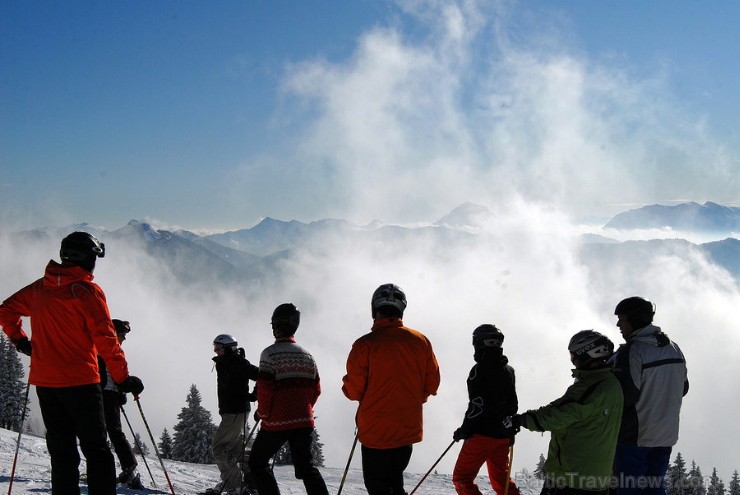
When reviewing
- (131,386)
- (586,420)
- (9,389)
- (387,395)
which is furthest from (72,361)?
(9,389)

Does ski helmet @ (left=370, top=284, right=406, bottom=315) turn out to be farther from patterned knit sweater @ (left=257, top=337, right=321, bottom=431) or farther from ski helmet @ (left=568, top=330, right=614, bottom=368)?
ski helmet @ (left=568, top=330, right=614, bottom=368)

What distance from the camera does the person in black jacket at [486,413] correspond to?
20.8 feet

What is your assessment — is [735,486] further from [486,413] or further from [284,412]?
[284,412]

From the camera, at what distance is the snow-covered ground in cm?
792

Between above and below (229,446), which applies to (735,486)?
below

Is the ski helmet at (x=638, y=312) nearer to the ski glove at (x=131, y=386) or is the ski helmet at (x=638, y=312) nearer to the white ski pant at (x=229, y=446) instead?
the ski glove at (x=131, y=386)

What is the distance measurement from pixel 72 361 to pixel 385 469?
322cm

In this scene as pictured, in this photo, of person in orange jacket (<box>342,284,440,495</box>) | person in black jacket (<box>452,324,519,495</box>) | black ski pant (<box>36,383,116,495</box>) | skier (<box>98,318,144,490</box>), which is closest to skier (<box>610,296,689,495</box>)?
person in black jacket (<box>452,324,519,495</box>)

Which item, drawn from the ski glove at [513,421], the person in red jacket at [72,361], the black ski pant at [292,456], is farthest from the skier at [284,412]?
the ski glove at [513,421]

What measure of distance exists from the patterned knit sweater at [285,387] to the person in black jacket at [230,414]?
184 centimetres

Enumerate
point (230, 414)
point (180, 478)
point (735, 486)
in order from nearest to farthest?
point (230, 414), point (180, 478), point (735, 486)

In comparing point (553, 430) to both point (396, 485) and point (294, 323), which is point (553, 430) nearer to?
point (396, 485)

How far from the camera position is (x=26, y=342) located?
18.5ft

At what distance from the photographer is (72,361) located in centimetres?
514
